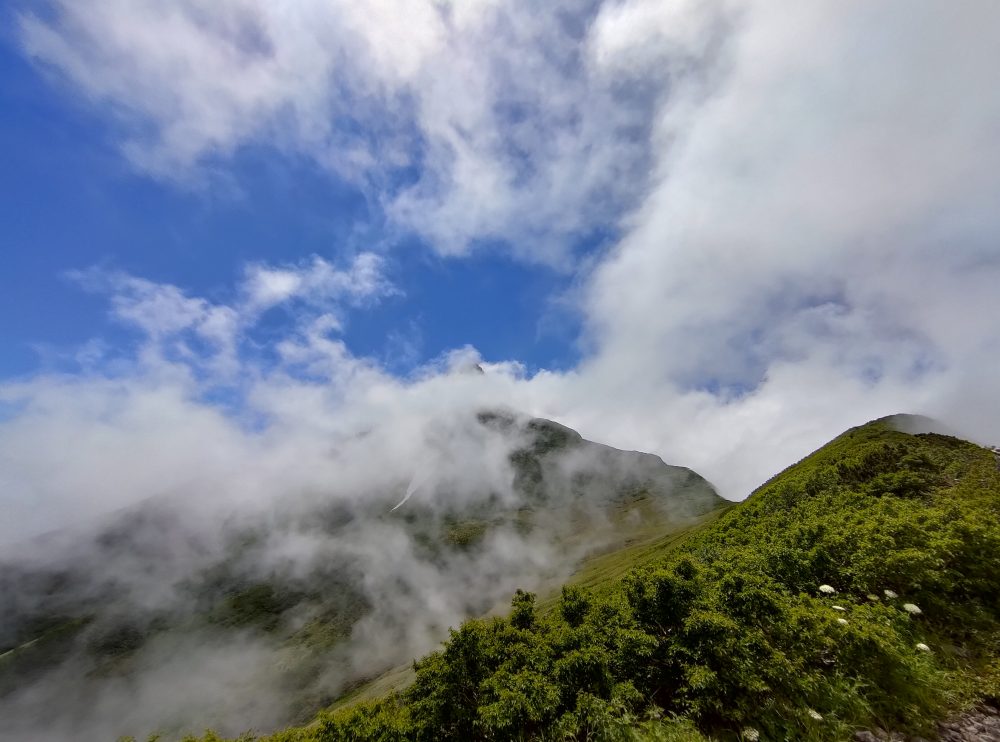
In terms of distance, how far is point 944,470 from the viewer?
2825 inches

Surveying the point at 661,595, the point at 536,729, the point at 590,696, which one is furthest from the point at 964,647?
the point at 536,729

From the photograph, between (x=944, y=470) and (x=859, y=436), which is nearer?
(x=944, y=470)

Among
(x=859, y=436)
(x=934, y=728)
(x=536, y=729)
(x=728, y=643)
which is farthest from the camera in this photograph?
(x=859, y=436)

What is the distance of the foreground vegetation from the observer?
2327cm

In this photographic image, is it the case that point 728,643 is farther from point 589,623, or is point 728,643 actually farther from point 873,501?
point 873,501

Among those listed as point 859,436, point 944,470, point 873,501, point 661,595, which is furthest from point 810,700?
point 859,436

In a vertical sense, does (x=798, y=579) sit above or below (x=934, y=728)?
above

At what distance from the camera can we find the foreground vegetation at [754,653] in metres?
23.3

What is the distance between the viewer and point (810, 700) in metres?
23.3

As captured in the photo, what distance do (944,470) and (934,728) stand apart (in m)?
71.1

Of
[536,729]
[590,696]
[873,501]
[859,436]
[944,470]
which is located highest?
[859,436]

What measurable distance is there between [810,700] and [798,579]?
16900 millimetres

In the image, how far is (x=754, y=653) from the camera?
26.1m

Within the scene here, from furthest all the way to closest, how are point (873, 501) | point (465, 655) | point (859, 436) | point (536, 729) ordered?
1. point (859, 436)
2. point (873, 501)
3. point (465, 655)
4. point (536, 729)
